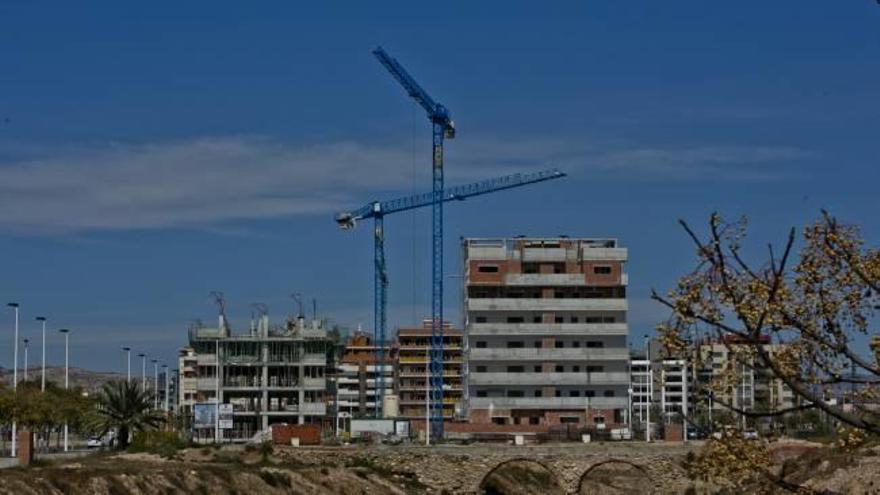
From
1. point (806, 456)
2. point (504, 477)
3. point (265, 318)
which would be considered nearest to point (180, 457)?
point (504, 477)

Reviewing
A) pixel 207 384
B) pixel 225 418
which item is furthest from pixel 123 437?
pixel 207 384

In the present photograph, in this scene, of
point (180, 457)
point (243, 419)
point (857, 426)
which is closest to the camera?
point (857, 426)

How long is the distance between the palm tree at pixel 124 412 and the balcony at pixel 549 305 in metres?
44.0

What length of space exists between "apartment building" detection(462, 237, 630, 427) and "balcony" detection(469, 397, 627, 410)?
0.09m

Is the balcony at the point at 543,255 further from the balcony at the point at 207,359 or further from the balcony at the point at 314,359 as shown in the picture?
the balcony at the point at 207,359

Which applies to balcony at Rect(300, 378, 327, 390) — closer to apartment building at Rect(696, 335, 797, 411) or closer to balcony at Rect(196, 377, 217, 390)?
balcony at Rect(196, 377, 217, 390)

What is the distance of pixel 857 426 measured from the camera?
17281 mm

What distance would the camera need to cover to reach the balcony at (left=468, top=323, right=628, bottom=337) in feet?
431

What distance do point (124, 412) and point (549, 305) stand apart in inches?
1960

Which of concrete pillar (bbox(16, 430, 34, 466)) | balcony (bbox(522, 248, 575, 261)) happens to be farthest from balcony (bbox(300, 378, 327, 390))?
concrete pillar (bbox(16, 430, 34, 466))

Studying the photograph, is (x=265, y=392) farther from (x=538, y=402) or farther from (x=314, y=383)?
(x=538, y=402)

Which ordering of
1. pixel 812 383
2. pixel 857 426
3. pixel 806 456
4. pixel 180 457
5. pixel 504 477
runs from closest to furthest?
pixel 857 426, pixel 812 383, pixel 806 456, pixel 180 457, pixel 504 477

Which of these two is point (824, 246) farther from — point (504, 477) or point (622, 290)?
point (622, 290)

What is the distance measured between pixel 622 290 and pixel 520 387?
13081 millimetres
